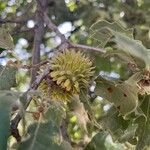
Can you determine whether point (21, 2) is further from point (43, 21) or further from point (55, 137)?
point (55, 137)

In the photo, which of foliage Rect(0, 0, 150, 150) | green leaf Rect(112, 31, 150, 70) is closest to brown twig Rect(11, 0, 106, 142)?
foliage Rect(0, 0, 150, 150)

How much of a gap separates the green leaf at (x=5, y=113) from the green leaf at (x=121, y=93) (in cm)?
37

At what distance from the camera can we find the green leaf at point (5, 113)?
0.93m

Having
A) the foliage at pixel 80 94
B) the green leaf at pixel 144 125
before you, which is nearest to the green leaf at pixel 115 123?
the foliage at pixel 80 94

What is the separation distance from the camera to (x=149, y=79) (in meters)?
1.27

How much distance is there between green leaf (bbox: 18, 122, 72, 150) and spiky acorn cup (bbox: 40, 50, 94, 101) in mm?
178

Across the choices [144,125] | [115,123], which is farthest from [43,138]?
[115,123]

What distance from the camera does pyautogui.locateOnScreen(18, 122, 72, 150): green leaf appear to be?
103 centimetres

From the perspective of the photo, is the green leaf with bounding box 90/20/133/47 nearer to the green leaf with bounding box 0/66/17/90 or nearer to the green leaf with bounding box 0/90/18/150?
the green leaf with bounding box 0/66/17/90

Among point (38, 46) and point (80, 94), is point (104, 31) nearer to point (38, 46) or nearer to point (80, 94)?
point (80, 94)

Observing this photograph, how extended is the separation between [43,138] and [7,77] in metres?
0.36

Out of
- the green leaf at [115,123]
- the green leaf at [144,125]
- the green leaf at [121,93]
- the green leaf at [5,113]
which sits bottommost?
the green leaf at [115,123]

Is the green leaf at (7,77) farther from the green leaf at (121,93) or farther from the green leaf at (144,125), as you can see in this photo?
the green leaf at (144,125)

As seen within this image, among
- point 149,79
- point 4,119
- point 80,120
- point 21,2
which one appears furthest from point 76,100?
point 21,2
